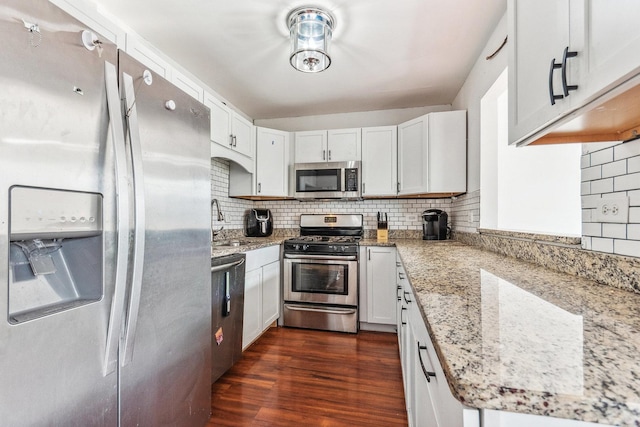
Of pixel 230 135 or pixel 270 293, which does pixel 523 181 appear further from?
pixel 230 135

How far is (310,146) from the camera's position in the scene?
133 inches

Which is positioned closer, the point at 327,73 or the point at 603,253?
the point at 603,253

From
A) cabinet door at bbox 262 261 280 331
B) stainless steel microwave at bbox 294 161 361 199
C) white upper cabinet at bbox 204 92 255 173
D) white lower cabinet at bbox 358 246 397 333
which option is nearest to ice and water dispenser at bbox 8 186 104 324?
white upper cabinet at bbox 204 92 255 173

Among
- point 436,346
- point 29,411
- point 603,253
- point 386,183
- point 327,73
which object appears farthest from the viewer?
point 386,183

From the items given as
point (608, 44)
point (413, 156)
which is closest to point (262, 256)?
point (413, 156)

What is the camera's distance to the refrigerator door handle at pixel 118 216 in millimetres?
953

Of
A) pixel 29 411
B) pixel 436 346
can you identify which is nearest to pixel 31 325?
pixel 29 411

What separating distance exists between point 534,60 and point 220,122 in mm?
2276

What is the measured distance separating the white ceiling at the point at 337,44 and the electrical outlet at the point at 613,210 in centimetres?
136

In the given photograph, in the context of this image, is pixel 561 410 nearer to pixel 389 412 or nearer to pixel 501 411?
pixel 501 411

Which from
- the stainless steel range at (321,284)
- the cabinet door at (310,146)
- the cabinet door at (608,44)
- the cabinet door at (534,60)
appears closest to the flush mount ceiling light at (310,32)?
the cabinet door at (534,60)

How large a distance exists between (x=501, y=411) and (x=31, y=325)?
1068 mm

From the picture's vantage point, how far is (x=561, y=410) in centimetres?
41

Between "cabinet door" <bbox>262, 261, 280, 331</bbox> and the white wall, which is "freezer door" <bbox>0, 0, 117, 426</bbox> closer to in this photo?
"cabinet door" <bbox>262, 261, 280, 331</bbox>
